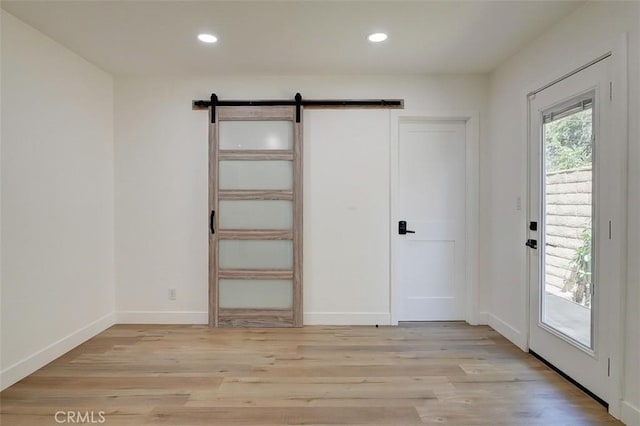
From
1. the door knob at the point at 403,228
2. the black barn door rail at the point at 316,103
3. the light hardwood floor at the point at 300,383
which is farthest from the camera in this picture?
the door knob at the point at 403,228

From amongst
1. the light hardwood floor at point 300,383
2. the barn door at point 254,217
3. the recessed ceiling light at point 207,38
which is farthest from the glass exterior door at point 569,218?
the recessed ceiling light at point 207,38

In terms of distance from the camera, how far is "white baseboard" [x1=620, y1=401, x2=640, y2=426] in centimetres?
177

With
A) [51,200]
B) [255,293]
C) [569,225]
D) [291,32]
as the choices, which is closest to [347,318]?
[255,293]

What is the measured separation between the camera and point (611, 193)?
1.93 m

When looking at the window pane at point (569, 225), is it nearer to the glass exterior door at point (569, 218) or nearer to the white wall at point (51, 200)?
the glass exterior door at point (569, 218)

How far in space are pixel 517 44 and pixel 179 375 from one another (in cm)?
377

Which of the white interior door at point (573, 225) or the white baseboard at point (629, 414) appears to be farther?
the white interior door at point (573, 225)

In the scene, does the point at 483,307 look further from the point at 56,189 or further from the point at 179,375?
the point at 56,189

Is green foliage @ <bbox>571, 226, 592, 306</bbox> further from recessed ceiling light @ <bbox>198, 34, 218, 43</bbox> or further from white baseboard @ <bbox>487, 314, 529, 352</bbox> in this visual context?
recessed ceiling light @ <bbox>198, 34, 218, 43</bbox>

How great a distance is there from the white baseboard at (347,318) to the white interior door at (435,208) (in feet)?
0.79

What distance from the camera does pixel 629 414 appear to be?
1806mm

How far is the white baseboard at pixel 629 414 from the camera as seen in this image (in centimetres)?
177

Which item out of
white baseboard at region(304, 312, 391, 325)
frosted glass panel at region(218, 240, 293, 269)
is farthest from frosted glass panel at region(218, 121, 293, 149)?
white baseboard at region(304, 312, 391, 325)

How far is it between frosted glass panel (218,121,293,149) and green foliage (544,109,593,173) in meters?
2.26
